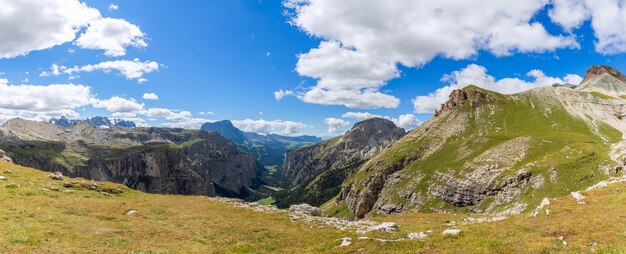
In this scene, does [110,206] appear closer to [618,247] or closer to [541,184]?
[618,247]

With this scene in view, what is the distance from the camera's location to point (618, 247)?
21203 mm

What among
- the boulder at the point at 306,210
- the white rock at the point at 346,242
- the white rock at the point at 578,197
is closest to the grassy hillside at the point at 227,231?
the white rock at the point at 346,242

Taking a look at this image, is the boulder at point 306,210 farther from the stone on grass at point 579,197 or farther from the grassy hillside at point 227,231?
the stone on grass at point 579,197

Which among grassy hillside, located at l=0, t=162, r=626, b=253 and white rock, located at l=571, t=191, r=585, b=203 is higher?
white rock, located at l=571, t=191, r=585, b=203

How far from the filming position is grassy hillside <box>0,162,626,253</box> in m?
25.7

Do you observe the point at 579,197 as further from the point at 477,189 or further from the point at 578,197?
the point at 477,189

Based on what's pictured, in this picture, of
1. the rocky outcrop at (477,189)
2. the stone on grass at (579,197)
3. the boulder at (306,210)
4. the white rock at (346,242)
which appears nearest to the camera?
the white rock at (346,242)

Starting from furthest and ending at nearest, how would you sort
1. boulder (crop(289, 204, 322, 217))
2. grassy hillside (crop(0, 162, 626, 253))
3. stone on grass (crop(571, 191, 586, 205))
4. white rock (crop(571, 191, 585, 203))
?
boulder (crop(289, 204, 322, 217))
white rock (crop(571, 191, 585, 203))
stone on grass (crop(571, 191, 586, 205))
grassy hillside (crop(0, 162, 626, 253))

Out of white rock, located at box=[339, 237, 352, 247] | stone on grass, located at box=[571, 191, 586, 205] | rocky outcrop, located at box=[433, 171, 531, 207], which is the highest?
stone on grass, located at box=[571, 191, 586, 205]

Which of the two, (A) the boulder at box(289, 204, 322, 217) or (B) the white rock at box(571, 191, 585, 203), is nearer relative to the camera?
(B) the white rock at box(571, 191, 585, 203)

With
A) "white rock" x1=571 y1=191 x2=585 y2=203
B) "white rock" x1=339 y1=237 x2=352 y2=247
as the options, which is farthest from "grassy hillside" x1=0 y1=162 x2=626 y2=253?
"white rock" x1=571 y1=191 x2=585 y2=203

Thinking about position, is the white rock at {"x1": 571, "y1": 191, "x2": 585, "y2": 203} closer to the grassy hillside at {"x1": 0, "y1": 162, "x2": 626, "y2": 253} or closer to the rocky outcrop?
the grassy hillside at {"x1": 0, "y1": 162, "x2": 626, "y2": 253}

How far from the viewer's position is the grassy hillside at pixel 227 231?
1013 inches

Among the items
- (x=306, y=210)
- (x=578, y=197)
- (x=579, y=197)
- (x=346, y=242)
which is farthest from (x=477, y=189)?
(x=346, y=242)
